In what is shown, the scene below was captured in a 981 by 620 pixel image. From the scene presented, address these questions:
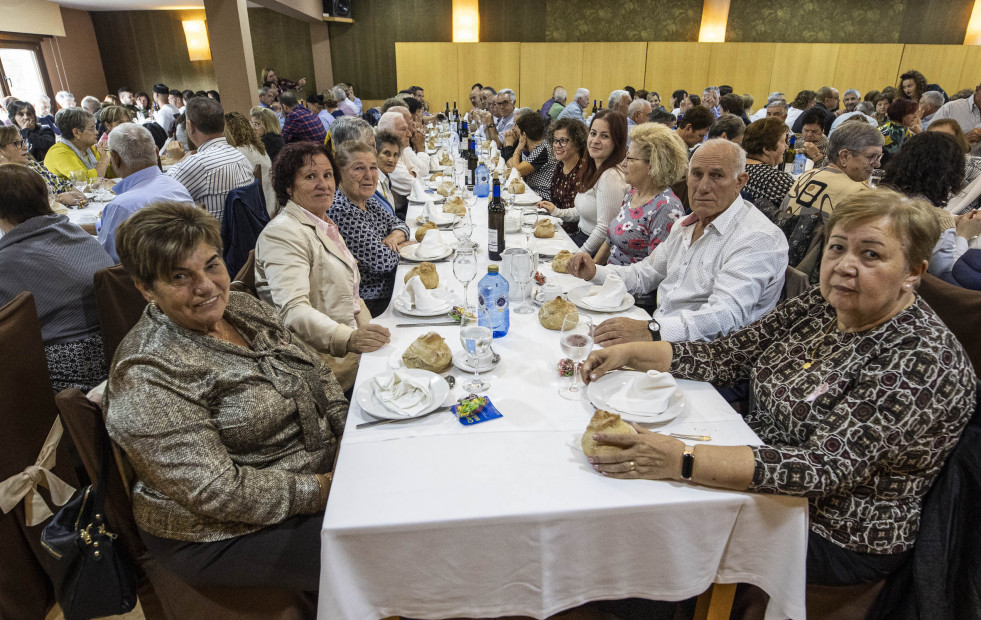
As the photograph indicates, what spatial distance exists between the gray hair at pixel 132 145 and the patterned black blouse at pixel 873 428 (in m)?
3.37

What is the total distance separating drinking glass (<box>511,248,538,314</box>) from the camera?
2.14m

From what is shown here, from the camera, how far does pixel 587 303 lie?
211cm

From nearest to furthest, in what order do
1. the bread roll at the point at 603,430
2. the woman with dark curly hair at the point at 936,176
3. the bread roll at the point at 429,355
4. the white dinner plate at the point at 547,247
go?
the bread roll at the point at 603,430, the bread roll at the point at 429,355, the woman with dark curly hair at the point at 936,176, the white dinner plate at the point at 547,247

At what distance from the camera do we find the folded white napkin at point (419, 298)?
205cm

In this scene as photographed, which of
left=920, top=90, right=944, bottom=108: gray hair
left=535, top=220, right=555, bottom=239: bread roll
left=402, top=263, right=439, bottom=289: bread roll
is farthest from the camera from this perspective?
left=920, top=90, right=944, bottom=108: gray hair

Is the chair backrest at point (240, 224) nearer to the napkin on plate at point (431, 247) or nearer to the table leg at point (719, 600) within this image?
the napkin on plate at point (431, 247)

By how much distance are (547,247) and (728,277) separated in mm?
1149

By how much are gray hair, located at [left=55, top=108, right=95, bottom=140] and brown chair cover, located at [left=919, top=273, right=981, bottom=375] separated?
5.98 meters

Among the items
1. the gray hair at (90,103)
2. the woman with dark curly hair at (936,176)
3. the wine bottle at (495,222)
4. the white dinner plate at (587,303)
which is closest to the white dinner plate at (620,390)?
the white dinner plate at (587,303)

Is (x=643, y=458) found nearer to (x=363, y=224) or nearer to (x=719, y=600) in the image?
(x=719, y=600)

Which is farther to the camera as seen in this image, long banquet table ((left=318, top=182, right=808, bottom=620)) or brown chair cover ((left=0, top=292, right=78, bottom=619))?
brown chair cover ((left=0, top=292, right=78, bottom=619))

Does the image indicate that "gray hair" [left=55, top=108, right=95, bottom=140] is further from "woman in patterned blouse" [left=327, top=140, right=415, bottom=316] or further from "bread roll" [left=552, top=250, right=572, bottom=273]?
"bread roll" [left=552, top=250, right=572, bottom=273]

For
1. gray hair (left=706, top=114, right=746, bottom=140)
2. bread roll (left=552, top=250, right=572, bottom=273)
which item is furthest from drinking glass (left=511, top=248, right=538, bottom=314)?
gray hair (left=706, top=114, right=746, bottom=140)

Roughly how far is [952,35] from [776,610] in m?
15.6
